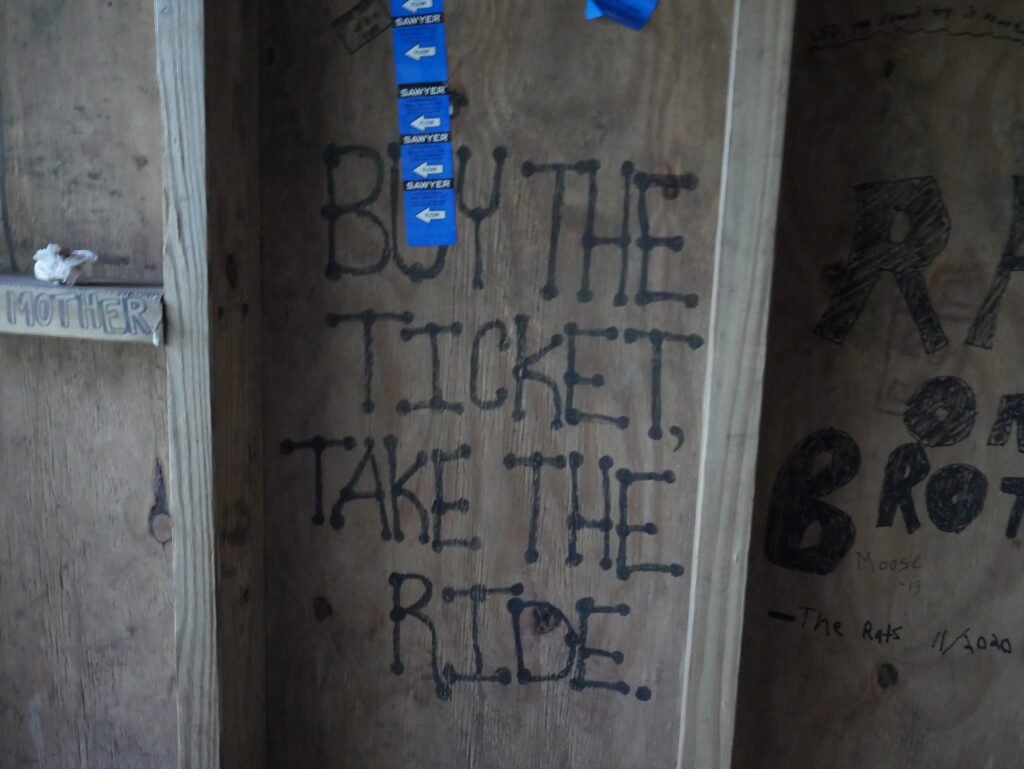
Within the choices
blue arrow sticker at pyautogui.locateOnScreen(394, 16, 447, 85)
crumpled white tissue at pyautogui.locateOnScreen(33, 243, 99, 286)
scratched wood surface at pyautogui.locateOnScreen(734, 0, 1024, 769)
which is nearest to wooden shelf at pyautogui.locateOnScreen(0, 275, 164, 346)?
crumpled white tissue at pyautogui.locateOnScreen(33, 243, 99, 286)

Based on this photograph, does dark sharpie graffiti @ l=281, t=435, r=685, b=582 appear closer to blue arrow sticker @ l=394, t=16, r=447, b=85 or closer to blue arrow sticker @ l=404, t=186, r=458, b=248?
blue arrow sticker @ l=404, t=186, r=458, b=248

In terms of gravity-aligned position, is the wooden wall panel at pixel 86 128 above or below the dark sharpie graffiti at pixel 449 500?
above

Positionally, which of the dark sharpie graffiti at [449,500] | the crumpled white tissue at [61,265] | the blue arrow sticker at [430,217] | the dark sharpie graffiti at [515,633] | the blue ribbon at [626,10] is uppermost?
the blue ribbon at [626,10]

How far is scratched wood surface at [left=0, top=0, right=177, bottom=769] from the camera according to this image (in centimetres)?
133

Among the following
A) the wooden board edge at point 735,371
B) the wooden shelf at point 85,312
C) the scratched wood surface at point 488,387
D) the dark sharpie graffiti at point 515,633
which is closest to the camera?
the wooden board edge at point 735,371

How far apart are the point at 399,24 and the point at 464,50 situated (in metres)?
0.11

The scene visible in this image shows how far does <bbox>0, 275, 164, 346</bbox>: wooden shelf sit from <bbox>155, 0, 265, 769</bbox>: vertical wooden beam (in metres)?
0.03

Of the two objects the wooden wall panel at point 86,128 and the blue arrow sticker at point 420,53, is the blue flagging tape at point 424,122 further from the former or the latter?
the wooden wall panel at point 86,128

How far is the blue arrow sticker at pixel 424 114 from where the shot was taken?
128 cm

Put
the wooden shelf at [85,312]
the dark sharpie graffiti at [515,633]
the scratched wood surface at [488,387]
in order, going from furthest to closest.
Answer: the dark sharpie graffiti at [515,633] < the scratched wood surface at [488,387] < the wooden shelf at [85,312]

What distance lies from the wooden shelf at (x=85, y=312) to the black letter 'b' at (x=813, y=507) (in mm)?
1030

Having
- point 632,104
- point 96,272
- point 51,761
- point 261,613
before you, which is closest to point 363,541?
point 261,613

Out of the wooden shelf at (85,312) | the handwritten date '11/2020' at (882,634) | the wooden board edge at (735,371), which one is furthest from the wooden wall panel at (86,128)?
the handwritten date '11/2020' at (882,634)

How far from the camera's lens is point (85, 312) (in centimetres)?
117
